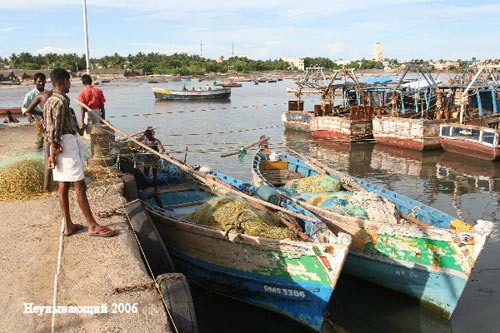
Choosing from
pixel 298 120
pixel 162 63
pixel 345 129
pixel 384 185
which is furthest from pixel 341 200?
pixel 162 63

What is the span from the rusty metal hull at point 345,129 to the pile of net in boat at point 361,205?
14982mm

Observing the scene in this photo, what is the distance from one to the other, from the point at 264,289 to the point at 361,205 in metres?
2.44

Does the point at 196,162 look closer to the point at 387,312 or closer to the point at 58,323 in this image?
the point at 387,312

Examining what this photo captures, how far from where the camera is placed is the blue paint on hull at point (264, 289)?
6.71 m

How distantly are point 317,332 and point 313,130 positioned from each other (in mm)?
19619

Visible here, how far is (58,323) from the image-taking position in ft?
13.1

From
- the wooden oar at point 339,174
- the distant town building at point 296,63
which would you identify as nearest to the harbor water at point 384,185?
the wooden oar at point 339,174

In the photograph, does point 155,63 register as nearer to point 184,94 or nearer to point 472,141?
point 184,94

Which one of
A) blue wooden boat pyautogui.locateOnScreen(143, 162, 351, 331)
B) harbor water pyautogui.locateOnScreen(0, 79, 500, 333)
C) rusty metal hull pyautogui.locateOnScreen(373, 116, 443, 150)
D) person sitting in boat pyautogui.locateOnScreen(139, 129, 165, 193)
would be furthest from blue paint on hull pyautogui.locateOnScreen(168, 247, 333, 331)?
rusty metal hull pyautogui.locateOnScreen(373, 116, 443, 150)

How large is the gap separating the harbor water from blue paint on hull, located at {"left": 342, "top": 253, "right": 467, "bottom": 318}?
0.29 m

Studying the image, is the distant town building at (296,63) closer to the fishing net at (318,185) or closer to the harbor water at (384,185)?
the harbor water at (384,185)

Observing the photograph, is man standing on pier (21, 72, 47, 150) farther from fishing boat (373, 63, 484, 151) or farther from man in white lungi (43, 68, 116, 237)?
fishing boat (373, 63, 484, 151)

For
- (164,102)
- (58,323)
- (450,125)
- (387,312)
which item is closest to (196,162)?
(450,125)

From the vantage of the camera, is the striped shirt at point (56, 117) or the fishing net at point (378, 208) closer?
the striped shirt at point (56, 117)
